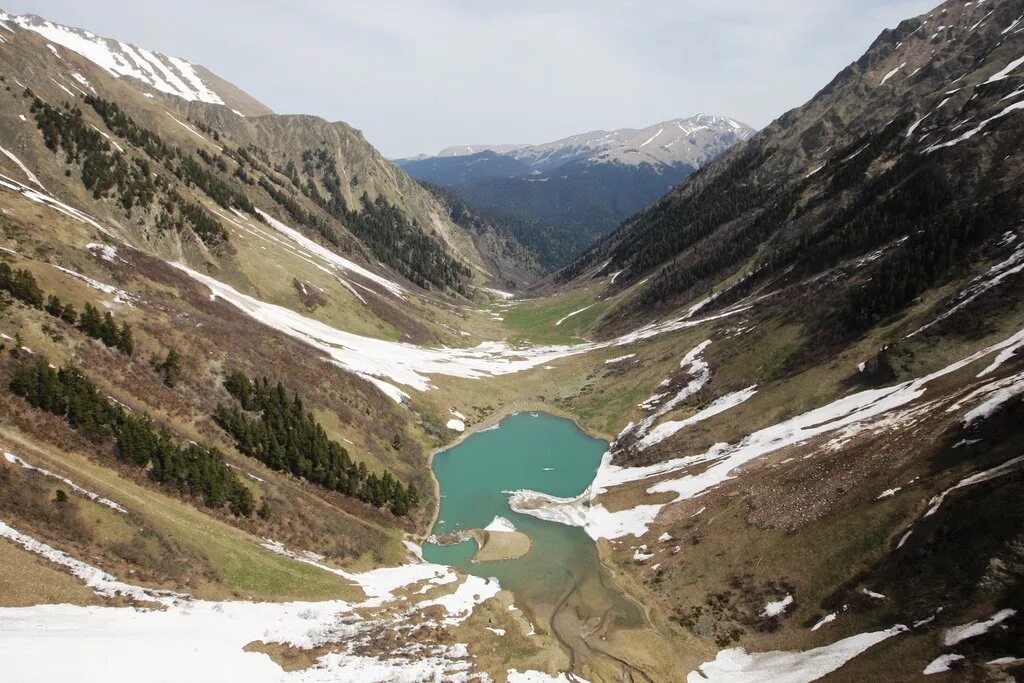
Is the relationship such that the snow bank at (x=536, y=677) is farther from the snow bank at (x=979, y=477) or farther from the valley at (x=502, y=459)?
the snow bank at (x=979, y=477)

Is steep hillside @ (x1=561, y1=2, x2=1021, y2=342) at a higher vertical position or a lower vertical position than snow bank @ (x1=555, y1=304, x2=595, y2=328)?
higher

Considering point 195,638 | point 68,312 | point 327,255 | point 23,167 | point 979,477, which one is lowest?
point 195,638

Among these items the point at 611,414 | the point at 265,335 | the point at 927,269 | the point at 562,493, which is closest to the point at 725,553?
the point at 562,493

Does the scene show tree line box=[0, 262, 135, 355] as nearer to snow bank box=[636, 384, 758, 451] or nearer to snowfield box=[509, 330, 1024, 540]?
snowfield box=[509, 330, 1024, 540]

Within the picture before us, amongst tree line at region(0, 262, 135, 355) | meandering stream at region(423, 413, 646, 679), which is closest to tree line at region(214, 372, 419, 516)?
meandering stream at region(423, 413, 646, 679)

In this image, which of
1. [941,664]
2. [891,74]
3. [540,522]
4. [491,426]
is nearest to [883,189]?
[491,426]

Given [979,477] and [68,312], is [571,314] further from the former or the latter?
[979,477]
